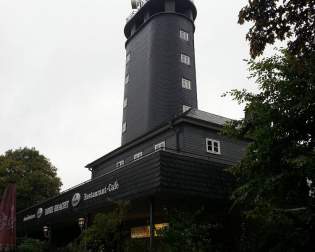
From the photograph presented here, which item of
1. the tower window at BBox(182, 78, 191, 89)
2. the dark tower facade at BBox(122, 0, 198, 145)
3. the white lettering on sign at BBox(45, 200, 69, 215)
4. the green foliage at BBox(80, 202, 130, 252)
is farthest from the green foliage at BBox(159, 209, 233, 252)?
the tower window at BBox(182, 78, 191, 89)

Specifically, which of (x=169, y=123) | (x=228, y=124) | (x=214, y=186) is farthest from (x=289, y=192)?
(x=169, y=123)

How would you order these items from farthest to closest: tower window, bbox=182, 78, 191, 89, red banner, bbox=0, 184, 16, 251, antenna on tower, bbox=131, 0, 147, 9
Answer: antenna on tower, bbox=131, 0, 147, 9 < tower window, bbox=182, 78, 191, 89 < red banner, bbox=0, 184, 16, 251

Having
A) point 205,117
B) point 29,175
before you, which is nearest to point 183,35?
point 205,117

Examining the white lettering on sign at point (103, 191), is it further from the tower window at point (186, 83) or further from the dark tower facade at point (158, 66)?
the tower window at point (186, 83)

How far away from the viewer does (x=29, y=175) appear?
4794 cm

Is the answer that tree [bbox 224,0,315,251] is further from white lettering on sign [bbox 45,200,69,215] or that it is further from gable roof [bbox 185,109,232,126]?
white lettering on sign [bbox 45,200,69,215]

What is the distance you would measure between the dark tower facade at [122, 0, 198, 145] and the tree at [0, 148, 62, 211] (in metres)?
14.8

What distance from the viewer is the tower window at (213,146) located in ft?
92.4

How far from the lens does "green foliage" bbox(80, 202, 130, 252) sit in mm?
20016

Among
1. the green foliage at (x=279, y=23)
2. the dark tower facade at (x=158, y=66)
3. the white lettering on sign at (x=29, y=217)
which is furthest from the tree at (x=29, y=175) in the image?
the green foliage at (x=279, y=23)

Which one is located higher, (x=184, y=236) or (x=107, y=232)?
(x=107, y=232)

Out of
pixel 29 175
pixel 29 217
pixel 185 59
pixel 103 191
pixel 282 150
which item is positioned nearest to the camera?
pixel 282 150

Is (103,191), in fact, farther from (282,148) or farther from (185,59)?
(185,59)

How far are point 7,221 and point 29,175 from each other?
27626 mm
